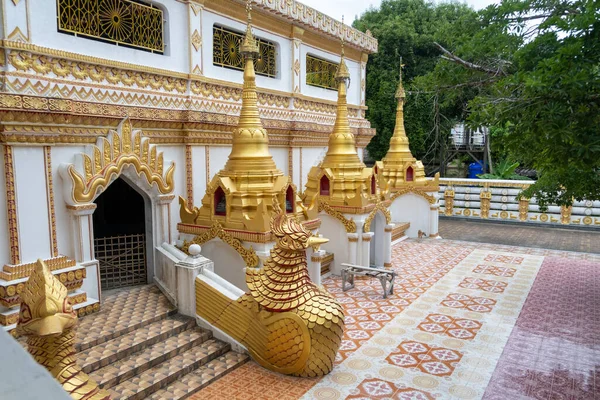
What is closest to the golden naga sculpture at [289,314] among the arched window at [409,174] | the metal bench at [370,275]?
the metal bench at [370,275]

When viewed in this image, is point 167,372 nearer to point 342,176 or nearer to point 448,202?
point 342,176

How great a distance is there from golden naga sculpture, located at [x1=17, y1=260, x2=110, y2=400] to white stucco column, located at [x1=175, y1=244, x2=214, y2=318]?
10.9ft

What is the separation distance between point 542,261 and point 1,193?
13.2 meters

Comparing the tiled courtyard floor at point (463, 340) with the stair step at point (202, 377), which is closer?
the stair step at point (202, 377)

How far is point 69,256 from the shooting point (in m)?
7.69

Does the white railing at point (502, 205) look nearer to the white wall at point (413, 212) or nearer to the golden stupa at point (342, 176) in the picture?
the white wall at point (413, 212)

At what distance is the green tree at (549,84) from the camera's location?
5.53 m

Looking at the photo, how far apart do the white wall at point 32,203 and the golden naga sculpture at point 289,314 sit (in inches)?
125

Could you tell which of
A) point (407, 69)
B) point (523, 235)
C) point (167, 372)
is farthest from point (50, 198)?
point (407, 69)

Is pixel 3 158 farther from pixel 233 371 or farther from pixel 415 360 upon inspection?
pixel 415 360

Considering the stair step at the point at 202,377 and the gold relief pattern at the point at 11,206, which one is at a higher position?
the gold relief pattern at the point at 11,206

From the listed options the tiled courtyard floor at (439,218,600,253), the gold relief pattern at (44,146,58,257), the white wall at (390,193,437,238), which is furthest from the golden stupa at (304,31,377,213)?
the tiled courtyard floor at (439,218,600,253)

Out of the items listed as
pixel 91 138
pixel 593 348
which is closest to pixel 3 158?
pixel 91 138

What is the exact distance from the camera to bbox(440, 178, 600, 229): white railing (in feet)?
60.9
